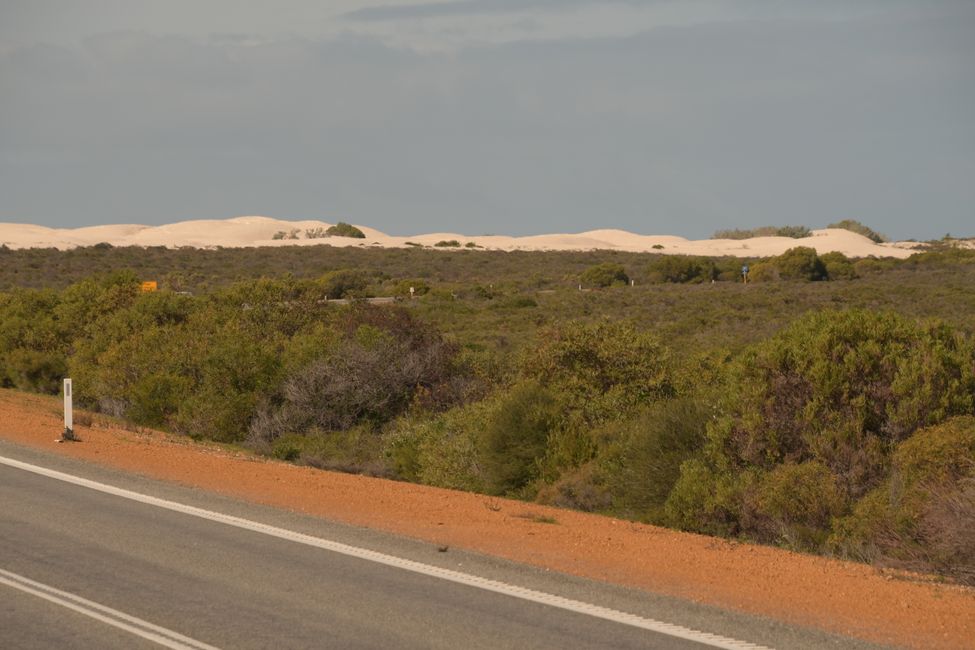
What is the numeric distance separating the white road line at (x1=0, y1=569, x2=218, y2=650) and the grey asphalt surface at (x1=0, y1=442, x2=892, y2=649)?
89 mm

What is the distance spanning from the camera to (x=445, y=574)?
9.21m

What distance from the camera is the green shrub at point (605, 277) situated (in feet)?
221

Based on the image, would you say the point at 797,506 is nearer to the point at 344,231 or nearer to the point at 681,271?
the point at 681,271

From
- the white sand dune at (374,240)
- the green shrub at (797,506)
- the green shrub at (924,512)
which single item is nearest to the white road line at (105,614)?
the green shrub at (924,512)

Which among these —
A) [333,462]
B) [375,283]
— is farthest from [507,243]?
[333,462]

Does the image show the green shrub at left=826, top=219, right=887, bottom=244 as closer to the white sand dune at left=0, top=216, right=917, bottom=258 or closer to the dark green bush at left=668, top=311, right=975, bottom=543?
the white sand dune at left=0, top=216, right=917, bottom=258

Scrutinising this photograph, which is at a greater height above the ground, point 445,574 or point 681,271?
point 681,271

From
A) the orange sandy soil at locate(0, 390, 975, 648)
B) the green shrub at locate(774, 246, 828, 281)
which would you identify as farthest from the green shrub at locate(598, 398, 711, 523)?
the green shrub at locate(774, 246, 828, 281)

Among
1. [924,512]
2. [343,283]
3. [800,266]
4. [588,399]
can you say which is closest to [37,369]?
[588,399]

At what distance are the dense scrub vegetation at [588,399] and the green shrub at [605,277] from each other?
2591 cm

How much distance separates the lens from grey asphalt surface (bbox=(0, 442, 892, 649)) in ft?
24.3

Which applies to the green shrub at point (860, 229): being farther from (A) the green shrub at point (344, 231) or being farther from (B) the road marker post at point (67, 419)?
(B) the road marker post at point (67, 419)

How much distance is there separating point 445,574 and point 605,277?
2329 inches

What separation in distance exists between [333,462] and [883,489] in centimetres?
875
